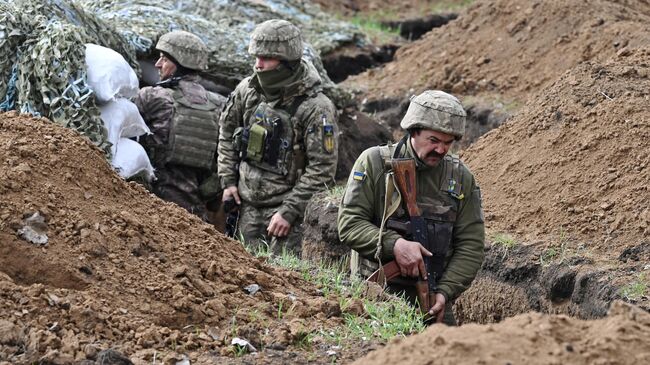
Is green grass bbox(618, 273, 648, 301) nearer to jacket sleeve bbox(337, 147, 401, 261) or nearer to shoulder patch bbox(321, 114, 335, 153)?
jacket sleeve bbox(337, 147, 401, 261)

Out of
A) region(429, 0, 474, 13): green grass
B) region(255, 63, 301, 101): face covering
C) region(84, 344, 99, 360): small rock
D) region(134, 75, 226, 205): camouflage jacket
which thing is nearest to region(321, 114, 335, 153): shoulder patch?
region(255, 63, 301, 101): face covering

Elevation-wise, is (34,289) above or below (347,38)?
above

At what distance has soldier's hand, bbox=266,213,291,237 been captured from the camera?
10164mm

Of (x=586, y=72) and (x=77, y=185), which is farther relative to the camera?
(x=586, y=72)

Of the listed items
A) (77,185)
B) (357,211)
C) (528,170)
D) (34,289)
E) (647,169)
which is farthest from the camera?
(528,170)

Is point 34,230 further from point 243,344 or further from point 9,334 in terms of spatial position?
point 243,344

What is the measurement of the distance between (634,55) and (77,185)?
6.22 m

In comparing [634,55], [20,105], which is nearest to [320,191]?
[20,105]

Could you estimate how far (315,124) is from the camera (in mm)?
10016

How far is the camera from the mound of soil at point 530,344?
4.77 m

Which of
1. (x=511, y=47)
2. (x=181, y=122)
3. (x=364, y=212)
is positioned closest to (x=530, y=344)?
(x=364, y=212)

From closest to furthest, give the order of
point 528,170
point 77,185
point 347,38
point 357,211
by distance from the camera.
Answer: point 77,185 → point 357,211 → point 528,170 → point 347,38

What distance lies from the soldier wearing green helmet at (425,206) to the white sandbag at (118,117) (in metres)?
2.76

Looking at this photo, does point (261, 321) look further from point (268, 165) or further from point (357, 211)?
point (268, 165)
